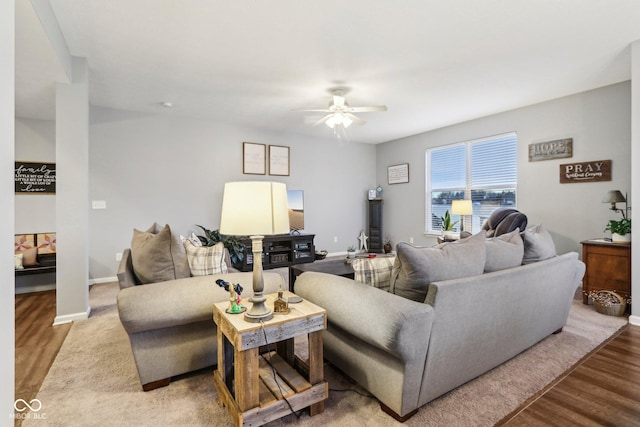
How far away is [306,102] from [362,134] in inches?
79.5

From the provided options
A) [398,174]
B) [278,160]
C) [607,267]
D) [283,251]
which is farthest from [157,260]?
[398,174]

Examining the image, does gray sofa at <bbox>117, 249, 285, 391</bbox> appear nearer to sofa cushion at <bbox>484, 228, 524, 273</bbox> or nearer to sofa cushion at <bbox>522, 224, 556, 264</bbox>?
sofa cushion at <bbox>484, 228, 524, 273</bbox>

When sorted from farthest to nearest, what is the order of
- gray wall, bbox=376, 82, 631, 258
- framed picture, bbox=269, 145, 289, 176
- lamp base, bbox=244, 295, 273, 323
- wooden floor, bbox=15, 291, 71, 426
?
framed picture, bbox=269, 145, 289, 176, gray wall, bbox=376, 82, 631, 258, wooden floor, bbox=15, 291, 71, 426, lamp base, bbox=244, 295, 273, 323

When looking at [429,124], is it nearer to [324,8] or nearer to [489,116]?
[489,116]

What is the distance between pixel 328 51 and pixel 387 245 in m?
4.38

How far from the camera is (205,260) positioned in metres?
2.17

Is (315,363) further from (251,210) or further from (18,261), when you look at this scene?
(18,261)

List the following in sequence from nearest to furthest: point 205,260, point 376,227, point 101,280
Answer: point 205,260
point 101,280
point 376,227

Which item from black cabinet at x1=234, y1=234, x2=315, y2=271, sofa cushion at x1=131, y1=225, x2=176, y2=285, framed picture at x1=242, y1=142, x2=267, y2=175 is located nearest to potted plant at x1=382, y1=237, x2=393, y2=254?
black cabinet at x1=234, y1=234, x2=315, y2=271

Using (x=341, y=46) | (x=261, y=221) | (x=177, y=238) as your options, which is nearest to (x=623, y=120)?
(x=341, y=46)

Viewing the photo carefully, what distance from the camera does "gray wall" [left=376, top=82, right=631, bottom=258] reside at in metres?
3.63

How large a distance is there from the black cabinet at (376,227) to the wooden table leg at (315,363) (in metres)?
5.17

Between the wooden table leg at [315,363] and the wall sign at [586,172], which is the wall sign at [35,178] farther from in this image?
the wall sign at [586,172]

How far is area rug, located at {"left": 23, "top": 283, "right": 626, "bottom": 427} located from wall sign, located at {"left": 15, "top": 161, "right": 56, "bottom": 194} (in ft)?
9.07
